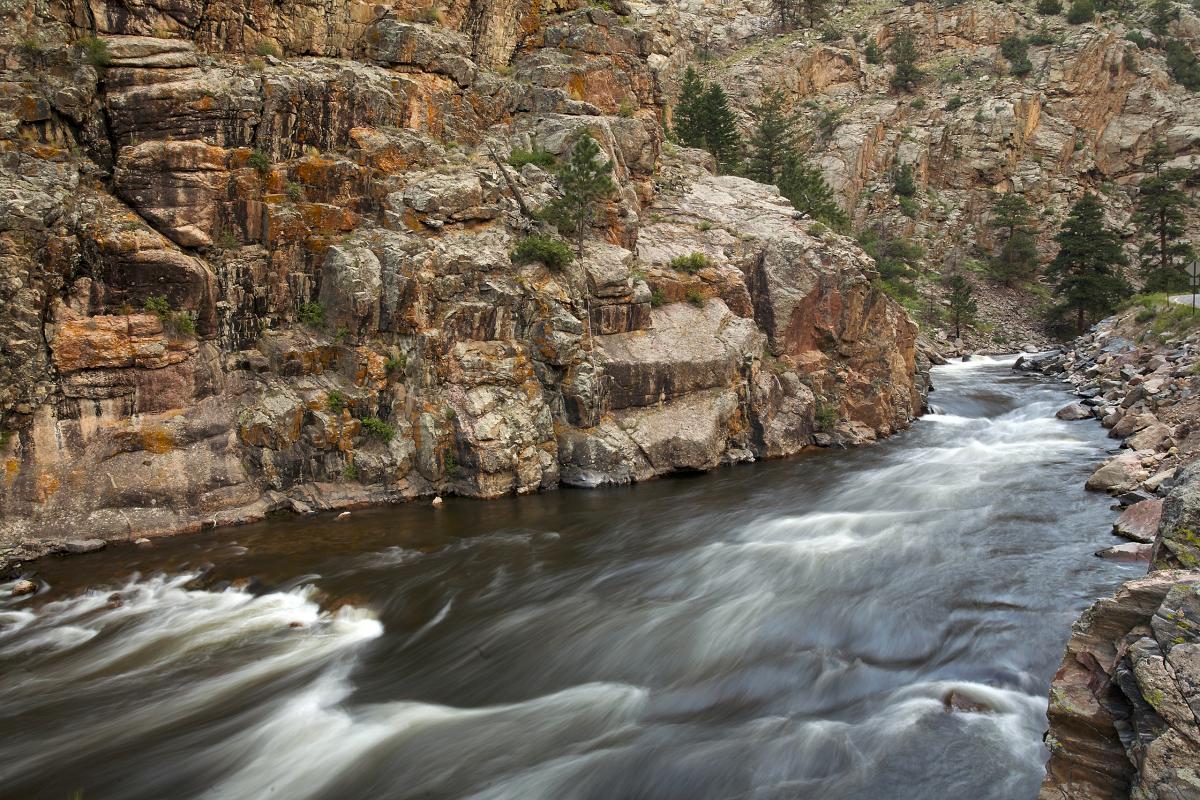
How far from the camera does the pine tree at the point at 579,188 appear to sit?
1986 centimetres

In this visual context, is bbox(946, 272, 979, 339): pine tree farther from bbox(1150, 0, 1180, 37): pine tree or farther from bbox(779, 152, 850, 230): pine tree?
bbox(1150, 0, 1180, 37): pine tree

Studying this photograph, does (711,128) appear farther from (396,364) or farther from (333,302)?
(396,364)

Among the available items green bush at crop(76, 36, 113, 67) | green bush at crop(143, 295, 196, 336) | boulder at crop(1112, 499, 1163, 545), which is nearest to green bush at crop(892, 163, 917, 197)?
boulder at crop(1112, 499, 1163, 545)

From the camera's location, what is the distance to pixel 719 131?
34906 millimetres

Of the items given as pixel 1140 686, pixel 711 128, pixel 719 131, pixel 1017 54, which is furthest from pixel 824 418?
pixel 1017 54

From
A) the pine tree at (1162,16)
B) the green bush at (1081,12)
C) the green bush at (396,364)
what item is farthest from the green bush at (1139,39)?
the green bush at (396,364)

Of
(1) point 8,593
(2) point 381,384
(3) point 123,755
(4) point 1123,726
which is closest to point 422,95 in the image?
(2) point 381,384

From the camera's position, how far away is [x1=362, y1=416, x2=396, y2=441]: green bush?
16250 mm

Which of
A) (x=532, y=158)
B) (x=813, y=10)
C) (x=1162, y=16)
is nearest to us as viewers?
(x=532, y=158)

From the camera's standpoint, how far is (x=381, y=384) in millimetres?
16672

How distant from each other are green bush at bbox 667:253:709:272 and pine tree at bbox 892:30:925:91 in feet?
151

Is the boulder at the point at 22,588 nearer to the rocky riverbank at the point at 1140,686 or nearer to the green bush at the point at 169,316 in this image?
the green bush at the point at 169,316

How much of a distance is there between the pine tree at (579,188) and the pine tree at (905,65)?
47.4 meters

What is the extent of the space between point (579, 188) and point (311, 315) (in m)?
8.55
